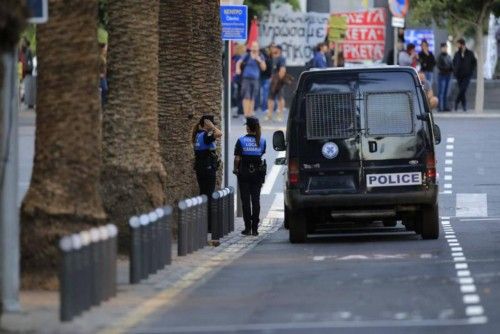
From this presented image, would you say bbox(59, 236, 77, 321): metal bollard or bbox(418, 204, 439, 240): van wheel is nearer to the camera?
bbox(59, 236, 77, 321): metal bollard

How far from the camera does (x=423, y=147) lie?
2500 cm

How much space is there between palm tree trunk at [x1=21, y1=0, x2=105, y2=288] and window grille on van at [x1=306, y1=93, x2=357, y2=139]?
7006 mm

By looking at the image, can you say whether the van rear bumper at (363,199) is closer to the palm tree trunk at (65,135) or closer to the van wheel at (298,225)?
the van wheel at (298,225)

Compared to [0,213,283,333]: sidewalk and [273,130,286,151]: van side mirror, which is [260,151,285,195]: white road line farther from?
[0,213,283,333]: sidewalk

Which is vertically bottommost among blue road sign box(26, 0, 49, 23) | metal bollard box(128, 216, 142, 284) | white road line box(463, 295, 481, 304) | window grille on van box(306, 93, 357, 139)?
white road line box(463, 295, 481, 304)

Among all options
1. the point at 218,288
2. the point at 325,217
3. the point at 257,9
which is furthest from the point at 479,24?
the point at 218,288

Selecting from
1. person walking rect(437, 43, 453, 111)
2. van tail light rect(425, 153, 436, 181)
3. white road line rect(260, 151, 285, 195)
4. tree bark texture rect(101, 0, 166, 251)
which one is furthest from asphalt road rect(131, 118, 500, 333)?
person walking rect(437, 43, 453, 111)

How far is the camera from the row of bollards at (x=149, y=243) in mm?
18703

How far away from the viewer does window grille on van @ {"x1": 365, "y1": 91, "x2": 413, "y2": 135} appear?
81.8ft

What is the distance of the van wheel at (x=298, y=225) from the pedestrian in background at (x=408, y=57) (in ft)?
88.1

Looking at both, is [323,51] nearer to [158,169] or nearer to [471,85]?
[471,85]

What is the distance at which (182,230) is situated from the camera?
22781mm

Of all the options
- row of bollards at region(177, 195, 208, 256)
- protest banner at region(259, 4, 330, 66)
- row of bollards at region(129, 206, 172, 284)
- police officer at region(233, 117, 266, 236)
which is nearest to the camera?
row of bollards at region(129, 206, 172, 284)

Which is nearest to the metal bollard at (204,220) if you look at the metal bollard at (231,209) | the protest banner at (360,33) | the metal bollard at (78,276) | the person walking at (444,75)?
the metal bollard at (231,209)
